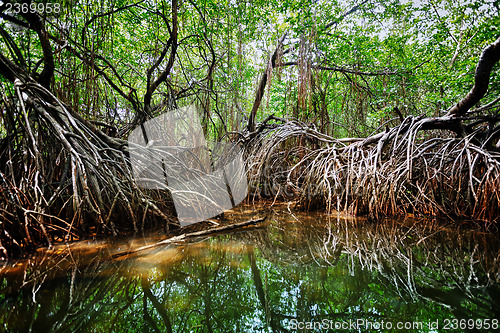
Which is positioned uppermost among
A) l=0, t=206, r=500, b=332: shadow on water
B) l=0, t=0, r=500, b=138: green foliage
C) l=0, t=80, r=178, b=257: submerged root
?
l=0, t=0, r=500, b=138: green foliage

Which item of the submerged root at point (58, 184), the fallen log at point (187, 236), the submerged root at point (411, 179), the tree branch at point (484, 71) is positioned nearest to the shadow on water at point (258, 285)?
the fallen log at point (187, 236)

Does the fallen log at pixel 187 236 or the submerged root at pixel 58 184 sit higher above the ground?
the submerged root at pixel 58 184

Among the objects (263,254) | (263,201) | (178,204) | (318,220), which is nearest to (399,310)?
(263,254)

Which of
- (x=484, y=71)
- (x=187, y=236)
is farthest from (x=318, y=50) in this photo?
(x=187, y=236)

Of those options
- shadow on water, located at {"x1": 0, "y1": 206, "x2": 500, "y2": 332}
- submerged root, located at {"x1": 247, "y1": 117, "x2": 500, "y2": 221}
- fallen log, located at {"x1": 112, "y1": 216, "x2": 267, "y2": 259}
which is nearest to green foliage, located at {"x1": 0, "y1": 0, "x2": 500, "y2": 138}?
submerged root, located at {"x1": 247, "y1": 117, "x2": 500, "y2": 221}

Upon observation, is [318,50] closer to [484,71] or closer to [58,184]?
[484,71]

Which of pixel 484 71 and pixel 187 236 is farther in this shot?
pixel 484 71

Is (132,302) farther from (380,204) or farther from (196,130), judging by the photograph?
(196,130)

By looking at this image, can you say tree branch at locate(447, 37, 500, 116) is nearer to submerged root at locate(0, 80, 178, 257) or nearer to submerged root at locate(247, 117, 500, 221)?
submerged root at locate(247, 117, 500, 221)

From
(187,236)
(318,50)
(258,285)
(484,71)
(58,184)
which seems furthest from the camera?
(318,50)

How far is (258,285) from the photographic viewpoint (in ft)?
3.58

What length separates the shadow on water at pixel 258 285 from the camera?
818 mm

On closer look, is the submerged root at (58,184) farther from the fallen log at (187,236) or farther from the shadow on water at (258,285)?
the fallen log at (187,236)

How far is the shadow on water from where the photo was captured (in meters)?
0.82
